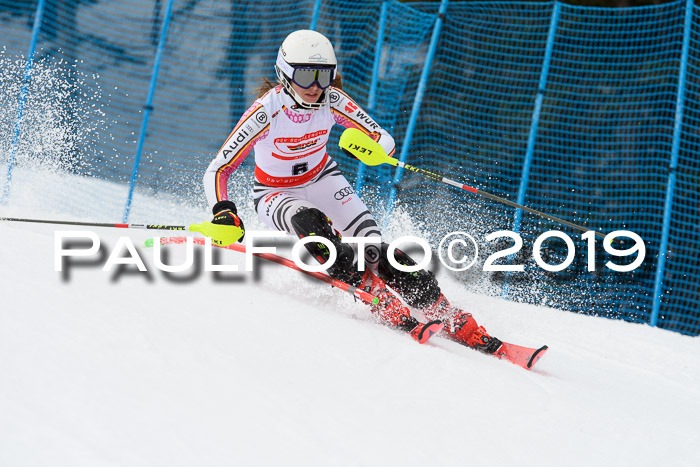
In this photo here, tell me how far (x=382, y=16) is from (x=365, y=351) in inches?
155

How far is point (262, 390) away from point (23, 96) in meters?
5.06

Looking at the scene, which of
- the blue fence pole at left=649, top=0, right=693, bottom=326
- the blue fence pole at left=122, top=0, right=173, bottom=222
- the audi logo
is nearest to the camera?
the audi logo

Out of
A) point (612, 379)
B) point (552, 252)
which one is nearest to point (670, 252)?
point (552, 252)

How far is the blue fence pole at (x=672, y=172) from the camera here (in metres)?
5.02

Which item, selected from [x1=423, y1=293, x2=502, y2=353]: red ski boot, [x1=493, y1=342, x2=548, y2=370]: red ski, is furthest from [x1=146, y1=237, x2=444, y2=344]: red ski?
[x1=493, y1=342, x2=548, y2=370]: red ski

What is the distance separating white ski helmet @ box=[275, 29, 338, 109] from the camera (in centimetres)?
356

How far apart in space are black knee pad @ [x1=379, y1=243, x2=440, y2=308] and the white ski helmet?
1.03 m

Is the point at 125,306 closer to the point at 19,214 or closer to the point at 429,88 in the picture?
the point at 19,214

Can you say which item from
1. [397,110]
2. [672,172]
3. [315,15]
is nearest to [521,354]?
[672,172]

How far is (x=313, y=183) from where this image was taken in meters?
4.08

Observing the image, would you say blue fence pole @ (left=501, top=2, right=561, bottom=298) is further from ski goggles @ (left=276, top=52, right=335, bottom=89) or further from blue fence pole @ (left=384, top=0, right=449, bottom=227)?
ski goggles @ (left=276, top=52, right=335, bottom=89)

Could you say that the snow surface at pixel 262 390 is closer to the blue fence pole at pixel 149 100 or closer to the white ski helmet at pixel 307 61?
the white ski helmet at pixel 307 61

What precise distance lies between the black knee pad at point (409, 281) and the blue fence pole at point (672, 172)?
2302 mm

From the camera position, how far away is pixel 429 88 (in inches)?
288
